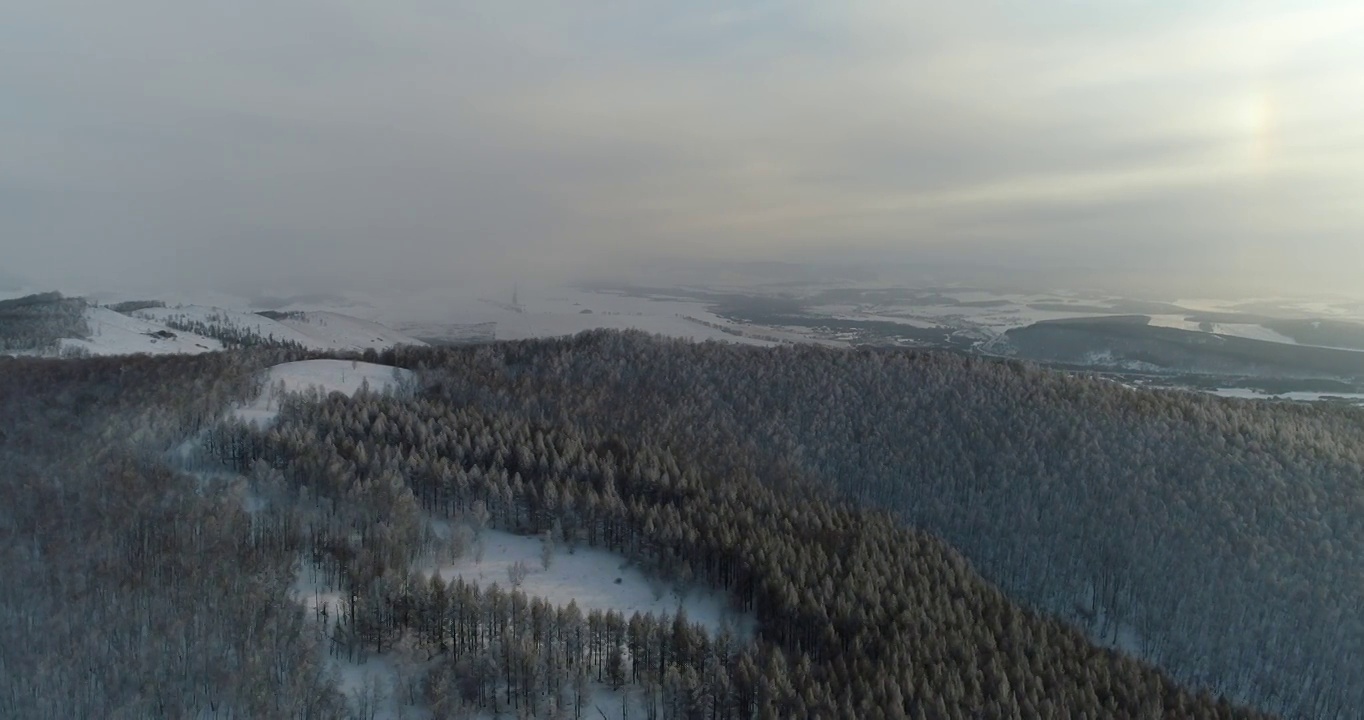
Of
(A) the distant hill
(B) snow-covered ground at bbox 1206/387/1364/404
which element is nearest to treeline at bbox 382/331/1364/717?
(B) snow-covered ground at bbox 1206/387/1364/404

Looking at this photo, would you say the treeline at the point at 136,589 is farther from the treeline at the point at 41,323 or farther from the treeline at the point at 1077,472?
the treeline at the point at 41,323

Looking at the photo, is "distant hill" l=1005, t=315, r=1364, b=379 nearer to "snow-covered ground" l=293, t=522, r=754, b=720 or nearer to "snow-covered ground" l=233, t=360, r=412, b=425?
"snow-covered ground" l=233, t=360, r=412, b=425

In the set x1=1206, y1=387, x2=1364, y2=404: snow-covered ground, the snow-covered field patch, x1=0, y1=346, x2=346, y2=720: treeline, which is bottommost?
the snow-covered field patch

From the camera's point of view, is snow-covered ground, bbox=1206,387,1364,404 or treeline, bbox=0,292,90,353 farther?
treeline, bbox=0,292,90,353

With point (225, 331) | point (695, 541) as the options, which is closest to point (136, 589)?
point (695, 541)

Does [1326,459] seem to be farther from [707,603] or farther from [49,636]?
[49,636]

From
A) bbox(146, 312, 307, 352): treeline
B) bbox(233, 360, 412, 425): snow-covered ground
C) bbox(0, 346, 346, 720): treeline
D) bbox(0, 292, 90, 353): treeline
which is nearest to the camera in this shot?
bbox(0, 346, 346, 720): treeline

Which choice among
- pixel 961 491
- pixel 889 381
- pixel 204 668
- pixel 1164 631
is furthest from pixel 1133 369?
pixel 204 668
